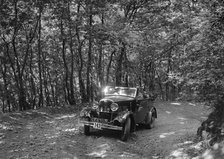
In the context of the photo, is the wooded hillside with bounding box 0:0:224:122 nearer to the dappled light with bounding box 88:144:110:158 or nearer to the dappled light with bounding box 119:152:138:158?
the dappled light with bounding box 119:152:138:158

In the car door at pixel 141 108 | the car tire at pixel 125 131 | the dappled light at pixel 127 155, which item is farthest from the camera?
the car door at pixel 141 108

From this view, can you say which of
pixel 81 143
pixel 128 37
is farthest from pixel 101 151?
pixel 128 37

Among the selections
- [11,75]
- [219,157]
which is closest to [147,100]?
[219,157]

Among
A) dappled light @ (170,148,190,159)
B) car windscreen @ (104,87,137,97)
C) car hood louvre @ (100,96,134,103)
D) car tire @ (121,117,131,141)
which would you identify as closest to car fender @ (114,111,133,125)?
car tire @ (121,117,131,141)

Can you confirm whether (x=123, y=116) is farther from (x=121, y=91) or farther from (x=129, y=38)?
(x=129, y=38)

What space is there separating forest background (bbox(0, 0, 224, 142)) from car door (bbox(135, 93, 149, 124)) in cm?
153

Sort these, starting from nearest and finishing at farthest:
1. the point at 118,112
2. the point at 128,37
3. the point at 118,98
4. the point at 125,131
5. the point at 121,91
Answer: the point at 125,131 → the point at 118,112 → the point at 118,98 → the point at 121,91 → the point at 128,37

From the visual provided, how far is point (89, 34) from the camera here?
57.5 ft

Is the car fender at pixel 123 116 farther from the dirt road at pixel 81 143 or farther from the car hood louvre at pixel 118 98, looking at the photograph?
the dirt road at pixel 81 143

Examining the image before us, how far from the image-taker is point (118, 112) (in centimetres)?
908

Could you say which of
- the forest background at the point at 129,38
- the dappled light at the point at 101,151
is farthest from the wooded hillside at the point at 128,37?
the dappled light at the point at 101,151

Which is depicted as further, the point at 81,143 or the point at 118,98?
the point at 118,98

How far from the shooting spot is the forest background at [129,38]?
259 inches

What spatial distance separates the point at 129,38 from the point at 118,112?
26.9ft
